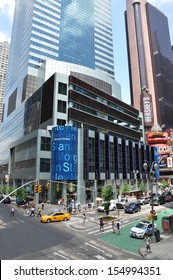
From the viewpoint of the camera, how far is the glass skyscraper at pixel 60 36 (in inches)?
3969

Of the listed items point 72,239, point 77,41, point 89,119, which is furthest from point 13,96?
point 72,239

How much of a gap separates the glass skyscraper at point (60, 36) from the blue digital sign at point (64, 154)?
53.2m

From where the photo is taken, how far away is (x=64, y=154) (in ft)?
168

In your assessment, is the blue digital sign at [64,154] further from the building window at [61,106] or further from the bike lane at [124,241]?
the bike lane at [124,241]

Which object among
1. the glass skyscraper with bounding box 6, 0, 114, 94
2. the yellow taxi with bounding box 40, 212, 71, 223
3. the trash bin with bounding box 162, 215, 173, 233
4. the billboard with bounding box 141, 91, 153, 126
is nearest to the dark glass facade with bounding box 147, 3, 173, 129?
the billboard with bounding box 141, 91, 153, 126

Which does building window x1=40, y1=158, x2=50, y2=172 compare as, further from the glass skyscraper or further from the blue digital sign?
the glass skyscraper

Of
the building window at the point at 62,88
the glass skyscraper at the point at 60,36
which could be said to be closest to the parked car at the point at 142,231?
the building window at the point at 62,88

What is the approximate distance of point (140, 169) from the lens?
7744 cm

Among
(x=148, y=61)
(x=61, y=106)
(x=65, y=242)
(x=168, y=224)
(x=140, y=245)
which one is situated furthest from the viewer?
(x=148, y=61)

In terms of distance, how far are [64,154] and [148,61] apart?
6319 inches

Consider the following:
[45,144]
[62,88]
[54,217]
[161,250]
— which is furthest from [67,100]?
[161,250]

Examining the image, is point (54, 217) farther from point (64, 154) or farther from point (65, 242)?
Result: point (64, 154)

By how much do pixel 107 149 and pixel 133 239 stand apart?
135ft

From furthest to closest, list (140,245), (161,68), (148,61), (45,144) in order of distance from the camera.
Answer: (161,68) → (148,61) → (45,144) → (140,245)
